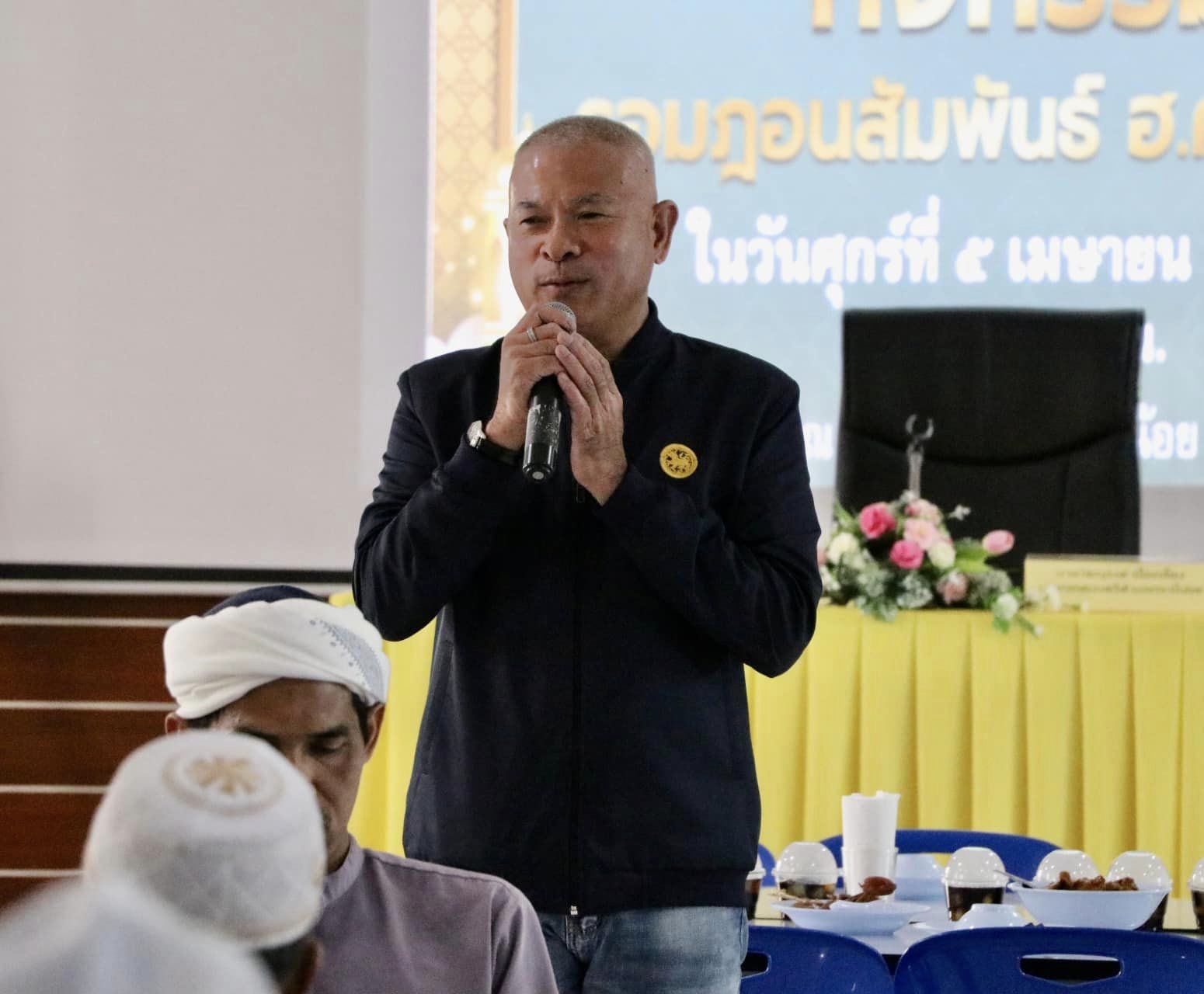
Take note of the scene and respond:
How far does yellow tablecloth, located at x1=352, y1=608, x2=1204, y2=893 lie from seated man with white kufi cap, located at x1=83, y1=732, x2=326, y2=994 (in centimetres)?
312

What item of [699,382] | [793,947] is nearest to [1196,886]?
[793,947]

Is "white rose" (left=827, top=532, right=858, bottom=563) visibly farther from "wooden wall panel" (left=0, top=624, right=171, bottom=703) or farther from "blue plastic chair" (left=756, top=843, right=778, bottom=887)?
"wooden wall panel" (left=0, top=624, right=171, bottom=703)

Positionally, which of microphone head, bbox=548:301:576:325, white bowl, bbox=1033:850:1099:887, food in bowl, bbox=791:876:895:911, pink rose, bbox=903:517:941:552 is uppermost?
microphone head, bbox=548:301:576:325

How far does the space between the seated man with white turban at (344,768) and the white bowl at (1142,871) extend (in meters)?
1.20

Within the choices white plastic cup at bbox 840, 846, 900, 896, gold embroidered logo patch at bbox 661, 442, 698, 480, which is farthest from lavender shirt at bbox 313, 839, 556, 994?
white plastic cup at bbox 840, 846, 900, 896

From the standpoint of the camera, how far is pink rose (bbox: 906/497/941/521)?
13.0ft

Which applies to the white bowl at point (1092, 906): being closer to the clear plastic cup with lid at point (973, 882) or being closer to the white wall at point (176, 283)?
the clear plastic cup with lid at point (973, 882)

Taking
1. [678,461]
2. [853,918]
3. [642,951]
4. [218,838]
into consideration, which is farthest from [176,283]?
[218,838]

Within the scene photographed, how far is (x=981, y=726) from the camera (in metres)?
3.65

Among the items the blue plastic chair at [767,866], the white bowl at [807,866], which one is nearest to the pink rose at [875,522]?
the blue plastic chair at [767,866]

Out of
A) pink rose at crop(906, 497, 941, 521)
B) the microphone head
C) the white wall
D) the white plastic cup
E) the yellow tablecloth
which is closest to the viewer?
the microphone head

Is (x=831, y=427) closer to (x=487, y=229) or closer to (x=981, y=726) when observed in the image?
(x=487, y=229)

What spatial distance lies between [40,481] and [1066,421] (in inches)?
120

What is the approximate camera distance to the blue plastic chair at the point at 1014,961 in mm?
1780
